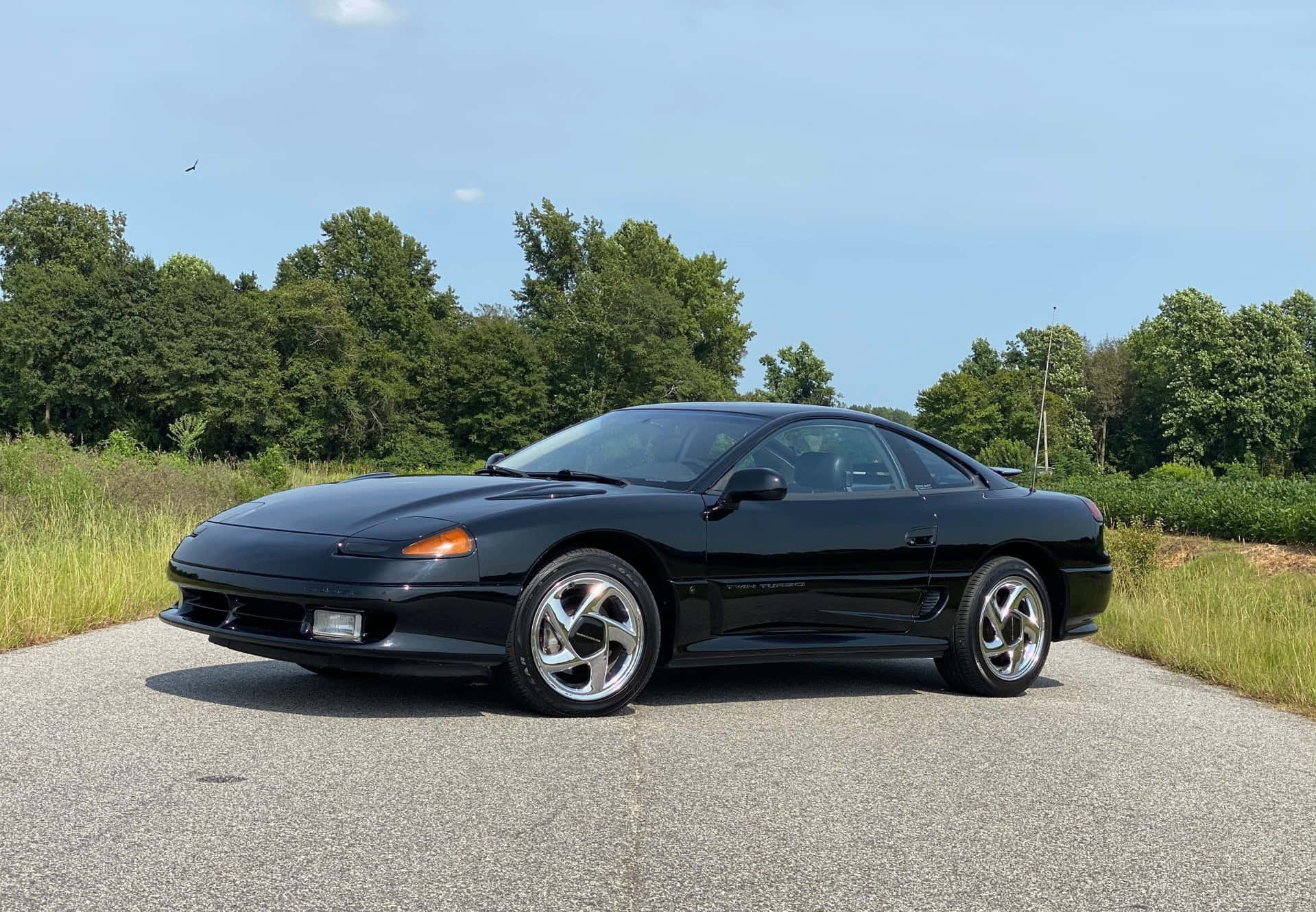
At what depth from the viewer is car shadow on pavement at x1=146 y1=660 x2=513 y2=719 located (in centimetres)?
603

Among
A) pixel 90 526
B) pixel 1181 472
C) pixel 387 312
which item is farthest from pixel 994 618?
pixel 387 312

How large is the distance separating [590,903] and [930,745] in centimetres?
270

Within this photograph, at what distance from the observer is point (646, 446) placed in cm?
709

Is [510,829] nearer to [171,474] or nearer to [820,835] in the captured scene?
[820,835]

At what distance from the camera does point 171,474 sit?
20.8 m

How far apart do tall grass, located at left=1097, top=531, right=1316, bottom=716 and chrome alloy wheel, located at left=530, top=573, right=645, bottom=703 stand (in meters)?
3.86

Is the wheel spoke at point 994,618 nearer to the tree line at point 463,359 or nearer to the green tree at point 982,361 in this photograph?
the tree line at point 463,359

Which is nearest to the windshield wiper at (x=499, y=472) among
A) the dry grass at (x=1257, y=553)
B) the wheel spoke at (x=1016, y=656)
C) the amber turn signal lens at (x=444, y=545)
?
the amber turn signal lens at (x=444, y=545)

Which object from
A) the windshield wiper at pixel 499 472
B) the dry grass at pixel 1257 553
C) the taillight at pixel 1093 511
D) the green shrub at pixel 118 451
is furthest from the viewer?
the dry grass at pixel 1257 553

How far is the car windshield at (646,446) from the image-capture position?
683 centimetres

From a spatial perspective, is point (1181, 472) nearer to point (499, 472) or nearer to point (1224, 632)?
point (1224, 632)

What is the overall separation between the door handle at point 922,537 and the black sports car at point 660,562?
1 centimetres

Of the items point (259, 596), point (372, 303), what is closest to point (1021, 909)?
point (259, 596)

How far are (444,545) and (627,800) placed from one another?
1562mm
